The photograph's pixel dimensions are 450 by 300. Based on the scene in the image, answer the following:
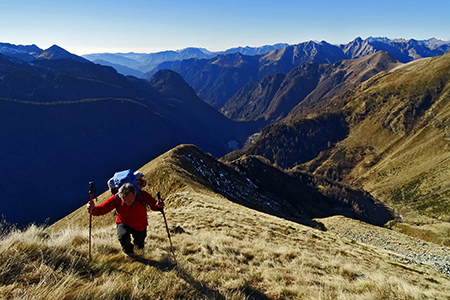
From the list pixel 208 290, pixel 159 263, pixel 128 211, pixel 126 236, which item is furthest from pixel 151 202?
pixel 208 290

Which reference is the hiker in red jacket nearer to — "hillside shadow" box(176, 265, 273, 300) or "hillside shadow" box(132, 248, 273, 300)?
"hillside shadow" box(132, 248, 273, 300)

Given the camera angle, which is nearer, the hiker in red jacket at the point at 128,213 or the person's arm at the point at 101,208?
the hiker in red jacket at the point at 128,213

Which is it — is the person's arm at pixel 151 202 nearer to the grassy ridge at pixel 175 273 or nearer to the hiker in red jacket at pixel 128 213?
the hiker in red jacket at pixel 128 213

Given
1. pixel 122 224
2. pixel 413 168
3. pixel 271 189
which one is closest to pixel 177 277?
pixel 122 224

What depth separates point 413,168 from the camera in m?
166

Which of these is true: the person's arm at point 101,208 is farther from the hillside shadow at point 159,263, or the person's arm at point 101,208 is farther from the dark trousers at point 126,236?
the hillside shadow at point 159,263

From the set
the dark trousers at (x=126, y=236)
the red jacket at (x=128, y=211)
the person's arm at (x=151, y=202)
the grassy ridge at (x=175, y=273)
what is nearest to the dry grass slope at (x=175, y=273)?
the grassy ridge at (x=175, y=273)

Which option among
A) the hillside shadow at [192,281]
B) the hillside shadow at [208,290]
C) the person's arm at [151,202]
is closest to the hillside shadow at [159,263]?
the hillside shadow at [192,281]

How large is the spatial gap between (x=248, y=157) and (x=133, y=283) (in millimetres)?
110859

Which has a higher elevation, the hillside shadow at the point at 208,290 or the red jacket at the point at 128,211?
the red jacket at the point at 128,211

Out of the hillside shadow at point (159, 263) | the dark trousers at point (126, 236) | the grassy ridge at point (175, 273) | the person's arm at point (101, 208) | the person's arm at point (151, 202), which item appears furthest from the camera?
the person's arm at point (151, 202)

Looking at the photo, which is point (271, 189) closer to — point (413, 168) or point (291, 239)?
point (291, 239)

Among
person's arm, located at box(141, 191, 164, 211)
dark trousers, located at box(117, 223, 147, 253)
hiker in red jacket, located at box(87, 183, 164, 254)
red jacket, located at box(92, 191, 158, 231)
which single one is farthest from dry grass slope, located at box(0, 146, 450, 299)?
person's arm, located at box(141, 191, 164, 211)

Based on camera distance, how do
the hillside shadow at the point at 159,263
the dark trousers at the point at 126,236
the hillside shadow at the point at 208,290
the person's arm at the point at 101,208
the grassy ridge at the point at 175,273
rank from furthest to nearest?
the person's arm at the point at 101,208, the dark trousers at the point at 126,236, the hillside shadow at the point at 159,263, the hillside shadow at the point at 208,290, the grassy ridge at the point at 175,273
